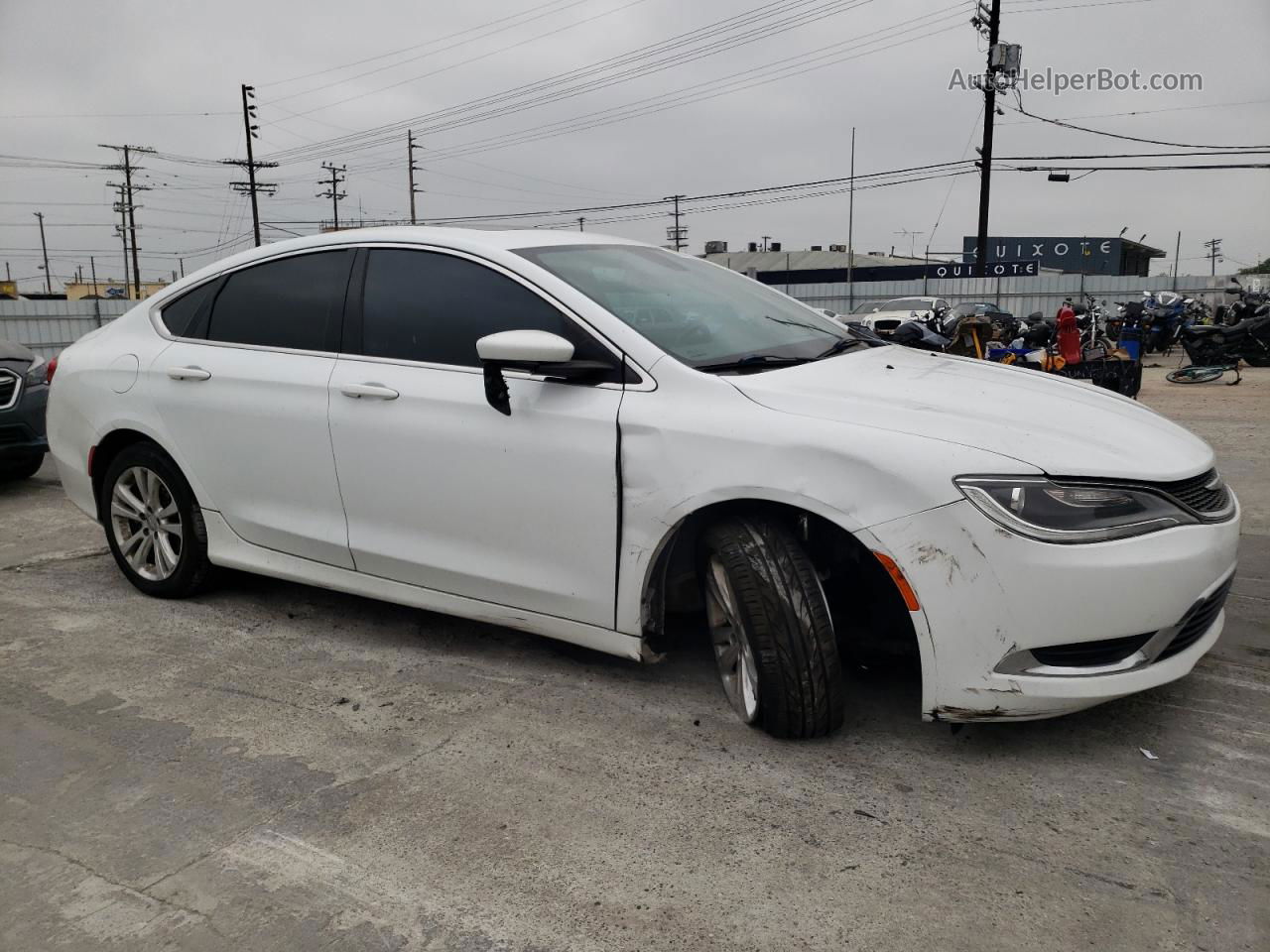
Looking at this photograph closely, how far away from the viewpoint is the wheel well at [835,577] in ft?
9.44

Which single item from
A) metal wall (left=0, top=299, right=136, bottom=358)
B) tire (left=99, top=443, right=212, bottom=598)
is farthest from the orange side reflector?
metal wall (left=0, top=299, right=136, bottom=358)

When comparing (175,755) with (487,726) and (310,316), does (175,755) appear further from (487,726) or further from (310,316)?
(310,316)

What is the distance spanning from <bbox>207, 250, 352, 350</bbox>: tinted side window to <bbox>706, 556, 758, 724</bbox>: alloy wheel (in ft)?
5.79

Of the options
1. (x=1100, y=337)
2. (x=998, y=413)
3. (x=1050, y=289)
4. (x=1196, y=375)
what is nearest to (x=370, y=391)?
(x=998, y=413)

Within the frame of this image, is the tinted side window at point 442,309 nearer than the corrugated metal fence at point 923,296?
Yes

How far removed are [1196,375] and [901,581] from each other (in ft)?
44.5

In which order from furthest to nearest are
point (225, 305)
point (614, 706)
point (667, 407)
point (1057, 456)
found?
point (225, 305)
point (614, 706)
point (667, 407)
point (1057, 456)

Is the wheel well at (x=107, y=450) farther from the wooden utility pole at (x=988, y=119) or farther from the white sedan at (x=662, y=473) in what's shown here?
the wooden utility pole at (x=988, y=119)

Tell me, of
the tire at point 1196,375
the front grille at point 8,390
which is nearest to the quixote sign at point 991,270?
the tire at point 1196,375

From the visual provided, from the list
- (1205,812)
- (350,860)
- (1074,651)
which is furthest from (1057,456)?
(350,860)

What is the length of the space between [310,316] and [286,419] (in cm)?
42

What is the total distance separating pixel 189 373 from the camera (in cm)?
407

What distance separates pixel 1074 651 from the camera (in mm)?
2596

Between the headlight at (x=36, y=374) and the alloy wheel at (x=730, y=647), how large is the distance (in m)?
5.87
